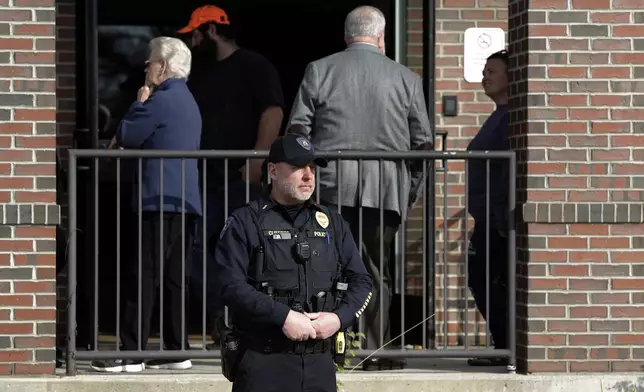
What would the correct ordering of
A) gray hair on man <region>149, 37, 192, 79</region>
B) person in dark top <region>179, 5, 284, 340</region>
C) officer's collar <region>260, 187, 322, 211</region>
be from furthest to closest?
1. person in dark top <region>179, 5, 284, 340</region>
2. gray hair on man <region>149, 37, 192, 79</region>
3. officer's collar <region>260, 187, 322, 211</region>

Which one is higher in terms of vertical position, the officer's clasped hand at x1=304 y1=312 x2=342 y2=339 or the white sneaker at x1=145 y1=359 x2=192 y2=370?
the officer's clasped hand at x1=304 y1=312 x2=342 y2=339

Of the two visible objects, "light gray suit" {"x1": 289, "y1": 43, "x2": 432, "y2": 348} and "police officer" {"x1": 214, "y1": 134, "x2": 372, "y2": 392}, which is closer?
"police officer" {"x1": 214, "y1": 134, "x2": 372, "y2": 392}

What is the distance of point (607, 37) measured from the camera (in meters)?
8.15

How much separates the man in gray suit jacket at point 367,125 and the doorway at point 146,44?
2029mm

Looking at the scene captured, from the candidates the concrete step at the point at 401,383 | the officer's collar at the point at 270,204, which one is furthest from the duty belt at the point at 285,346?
the concrete step at the point at 401,383

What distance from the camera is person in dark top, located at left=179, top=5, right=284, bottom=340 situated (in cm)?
937

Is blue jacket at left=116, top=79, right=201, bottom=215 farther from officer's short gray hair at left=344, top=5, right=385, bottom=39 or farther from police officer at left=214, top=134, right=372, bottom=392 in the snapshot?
police officer at left=214, top=134, right=372, bottom=392

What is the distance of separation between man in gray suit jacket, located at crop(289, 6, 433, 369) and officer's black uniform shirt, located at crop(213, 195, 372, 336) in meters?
2.38

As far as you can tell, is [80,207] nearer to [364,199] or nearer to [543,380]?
[364,199]

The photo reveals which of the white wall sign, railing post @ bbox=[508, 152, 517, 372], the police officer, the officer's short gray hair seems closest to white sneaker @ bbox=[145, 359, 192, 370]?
railing post @ bbox=[508, 152, 517, 372]

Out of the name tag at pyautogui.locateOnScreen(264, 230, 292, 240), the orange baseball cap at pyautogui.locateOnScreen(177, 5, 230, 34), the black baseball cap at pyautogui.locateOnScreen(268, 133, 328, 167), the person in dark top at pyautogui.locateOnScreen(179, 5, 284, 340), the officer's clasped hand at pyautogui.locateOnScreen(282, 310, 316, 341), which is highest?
the orange baseball cap at pyautogui.locateOnScreen(177, 5, 230, 34)

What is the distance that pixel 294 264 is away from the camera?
18.7 ft

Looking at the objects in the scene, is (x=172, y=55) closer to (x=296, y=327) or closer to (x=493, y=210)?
(x=493, y=210)

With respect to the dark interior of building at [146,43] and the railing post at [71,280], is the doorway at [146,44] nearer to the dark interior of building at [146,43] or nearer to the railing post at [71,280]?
the dark interior of building at [146,43]
